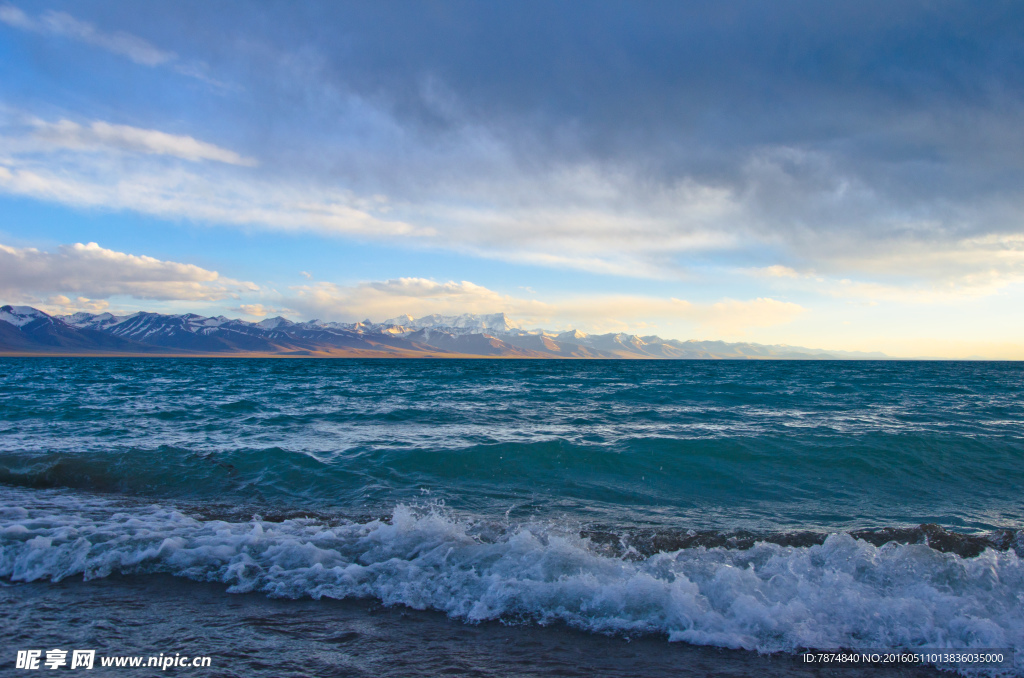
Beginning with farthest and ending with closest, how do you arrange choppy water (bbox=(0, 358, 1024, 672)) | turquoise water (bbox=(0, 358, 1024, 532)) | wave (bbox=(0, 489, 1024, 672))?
1. turquoise water (bbox=(0, 358, 1024, 532))
2. choppy water (bbox=(0, 358, 1024, 672))
3. wave (bbox=(0, 489, 1024, 672))

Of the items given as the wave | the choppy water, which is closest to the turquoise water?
the choppy water

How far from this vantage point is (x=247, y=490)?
1037cm

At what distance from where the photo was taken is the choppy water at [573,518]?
18.2ft

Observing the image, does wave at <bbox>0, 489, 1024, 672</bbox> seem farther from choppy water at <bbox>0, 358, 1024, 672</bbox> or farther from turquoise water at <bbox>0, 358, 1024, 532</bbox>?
turquoise water at <bbox>0, 358, 1024, 532</bbox>

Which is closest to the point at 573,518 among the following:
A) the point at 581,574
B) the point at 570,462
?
the point at 581,574

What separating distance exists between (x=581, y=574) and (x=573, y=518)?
2.72m

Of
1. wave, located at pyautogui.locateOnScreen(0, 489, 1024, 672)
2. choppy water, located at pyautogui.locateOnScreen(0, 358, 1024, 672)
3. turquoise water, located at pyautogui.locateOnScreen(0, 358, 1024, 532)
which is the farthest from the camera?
turquoise water, located at pyautogui.locateOnScreen(0, 358, 1024, 532)

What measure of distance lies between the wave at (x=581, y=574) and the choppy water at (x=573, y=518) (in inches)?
1.2

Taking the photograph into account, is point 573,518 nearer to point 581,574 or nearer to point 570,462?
point 581,574

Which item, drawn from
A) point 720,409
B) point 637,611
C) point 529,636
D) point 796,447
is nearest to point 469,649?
point 529,636

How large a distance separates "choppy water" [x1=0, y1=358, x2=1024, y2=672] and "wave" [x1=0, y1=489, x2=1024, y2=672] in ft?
0.10

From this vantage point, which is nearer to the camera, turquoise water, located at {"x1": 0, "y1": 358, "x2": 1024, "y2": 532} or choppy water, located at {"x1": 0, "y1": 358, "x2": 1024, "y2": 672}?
choppy water, located at {"x1": 0, "y1": 358, "x2": 1024, "y2": 672}

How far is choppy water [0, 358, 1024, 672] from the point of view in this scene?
18.2ft

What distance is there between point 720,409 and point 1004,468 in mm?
10975
